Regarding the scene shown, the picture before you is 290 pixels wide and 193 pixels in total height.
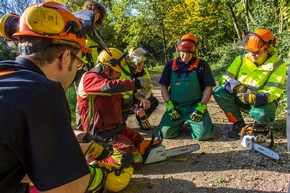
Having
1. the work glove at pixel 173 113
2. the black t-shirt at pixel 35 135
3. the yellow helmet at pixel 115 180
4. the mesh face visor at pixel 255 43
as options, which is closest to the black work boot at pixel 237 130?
the work glove at pixel 173 113

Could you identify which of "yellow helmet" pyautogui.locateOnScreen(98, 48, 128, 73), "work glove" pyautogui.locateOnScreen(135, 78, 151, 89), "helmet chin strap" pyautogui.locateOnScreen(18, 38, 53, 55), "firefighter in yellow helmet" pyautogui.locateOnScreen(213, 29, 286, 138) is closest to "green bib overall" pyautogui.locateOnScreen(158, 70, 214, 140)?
"firefighter in yellow helmet" pyautogui.locateOnScreen(213, 29, 286, 138)

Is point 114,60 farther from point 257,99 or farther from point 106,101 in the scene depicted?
point 257,99

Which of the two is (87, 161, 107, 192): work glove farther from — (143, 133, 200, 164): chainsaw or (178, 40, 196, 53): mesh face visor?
(178, 40, 196, 53): mesh face visor

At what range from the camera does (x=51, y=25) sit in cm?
137

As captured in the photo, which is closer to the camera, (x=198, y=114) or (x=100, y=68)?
(x=100, y=68)

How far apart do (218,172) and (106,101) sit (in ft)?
4.84

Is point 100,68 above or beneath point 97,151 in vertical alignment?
above

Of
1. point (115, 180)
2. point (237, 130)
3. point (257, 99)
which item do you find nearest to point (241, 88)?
point (257, 99)

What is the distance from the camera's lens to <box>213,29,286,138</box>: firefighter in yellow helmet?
367cm

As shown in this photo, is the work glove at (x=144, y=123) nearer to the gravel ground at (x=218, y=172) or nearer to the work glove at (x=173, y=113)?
the work glove at (x=173, y=113)

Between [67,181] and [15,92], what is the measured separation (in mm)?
363

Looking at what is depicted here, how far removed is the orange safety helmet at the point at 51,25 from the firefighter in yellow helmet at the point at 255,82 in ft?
9.34

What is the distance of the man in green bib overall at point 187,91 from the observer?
4.12 m

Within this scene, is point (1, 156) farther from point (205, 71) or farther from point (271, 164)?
point (205, 71)
